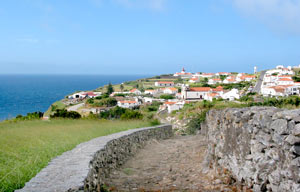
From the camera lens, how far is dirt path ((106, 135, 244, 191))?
21.7 ft

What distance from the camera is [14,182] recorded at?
15.2 ft

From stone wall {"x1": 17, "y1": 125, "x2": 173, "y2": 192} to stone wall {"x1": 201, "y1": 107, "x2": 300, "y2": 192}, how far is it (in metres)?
2.75

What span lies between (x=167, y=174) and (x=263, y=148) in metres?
3.28

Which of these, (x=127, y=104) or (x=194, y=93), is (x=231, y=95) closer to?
(x=127, y=104)

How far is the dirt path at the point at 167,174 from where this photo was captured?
6.60 m

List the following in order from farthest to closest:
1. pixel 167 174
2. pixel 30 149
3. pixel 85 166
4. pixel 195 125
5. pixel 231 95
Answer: pixel 231 95 < pixel 195 125 < pixel 167 174 < pixel 30 149 < pixel 85 166

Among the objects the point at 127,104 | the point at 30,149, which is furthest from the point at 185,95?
the point at 30,149

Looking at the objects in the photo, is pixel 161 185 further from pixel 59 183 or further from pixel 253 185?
pixel 59 183

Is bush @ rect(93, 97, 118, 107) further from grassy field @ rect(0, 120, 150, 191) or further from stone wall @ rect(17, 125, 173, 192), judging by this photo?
stone wall @ rect(17, 125, 173, 192)

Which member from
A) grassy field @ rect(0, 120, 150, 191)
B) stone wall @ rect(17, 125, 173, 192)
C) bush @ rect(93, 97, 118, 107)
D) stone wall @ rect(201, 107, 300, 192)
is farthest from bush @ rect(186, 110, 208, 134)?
bush @ rect(93, 97, 118, 107)

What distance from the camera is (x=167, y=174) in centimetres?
793

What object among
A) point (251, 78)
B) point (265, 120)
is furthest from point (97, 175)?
point (251, 78)

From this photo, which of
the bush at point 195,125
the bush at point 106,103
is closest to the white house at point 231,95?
the bush at point 106,103

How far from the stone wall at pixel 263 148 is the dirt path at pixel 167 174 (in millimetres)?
551
